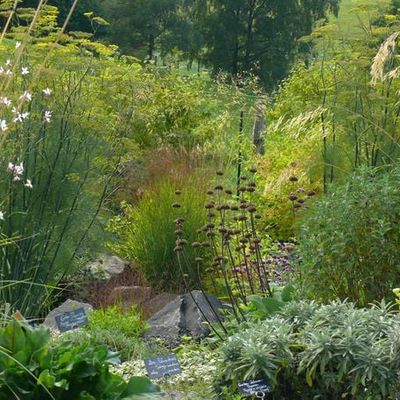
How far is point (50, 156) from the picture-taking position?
305 inches

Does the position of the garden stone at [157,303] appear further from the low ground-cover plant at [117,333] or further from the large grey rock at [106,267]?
the large grey rock at [106,267]

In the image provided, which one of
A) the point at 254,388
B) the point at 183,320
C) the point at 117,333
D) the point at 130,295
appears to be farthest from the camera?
the point at 130,295

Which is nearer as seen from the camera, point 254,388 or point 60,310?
point 254,388

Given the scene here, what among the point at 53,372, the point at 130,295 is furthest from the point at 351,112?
the point at 53,372

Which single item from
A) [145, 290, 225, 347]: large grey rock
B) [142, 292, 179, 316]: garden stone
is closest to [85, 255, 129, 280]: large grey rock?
[142, 292, 179, 316]: garden stone

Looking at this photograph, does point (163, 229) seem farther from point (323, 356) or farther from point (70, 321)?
point (323, 356)

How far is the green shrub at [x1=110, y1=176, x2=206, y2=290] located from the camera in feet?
30.1

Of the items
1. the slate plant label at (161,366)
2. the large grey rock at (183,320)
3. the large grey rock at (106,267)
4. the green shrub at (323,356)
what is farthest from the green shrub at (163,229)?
the green shrub at (323,356)

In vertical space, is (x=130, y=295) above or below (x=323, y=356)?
below

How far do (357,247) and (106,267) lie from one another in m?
3.78

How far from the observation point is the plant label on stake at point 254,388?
15.9ft

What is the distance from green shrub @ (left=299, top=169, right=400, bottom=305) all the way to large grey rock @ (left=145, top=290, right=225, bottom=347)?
52.7 inches

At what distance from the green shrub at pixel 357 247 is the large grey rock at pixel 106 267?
11.2 ft

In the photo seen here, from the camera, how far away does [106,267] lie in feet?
31.7
